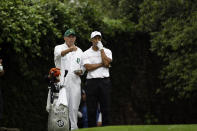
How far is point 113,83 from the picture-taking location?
1154 cm

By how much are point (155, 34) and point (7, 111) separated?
14.3 ft

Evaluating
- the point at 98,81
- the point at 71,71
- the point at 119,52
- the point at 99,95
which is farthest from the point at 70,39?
the point at 119,52

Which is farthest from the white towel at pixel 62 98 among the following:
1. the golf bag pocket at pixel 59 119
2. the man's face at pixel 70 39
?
the man's face at pixel 70 39

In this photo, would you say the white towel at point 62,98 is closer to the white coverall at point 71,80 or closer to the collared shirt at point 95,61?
the white coverall at point 71,80

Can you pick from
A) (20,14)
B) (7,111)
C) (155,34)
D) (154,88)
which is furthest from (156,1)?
(7,111)

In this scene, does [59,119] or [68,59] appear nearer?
[59,119]

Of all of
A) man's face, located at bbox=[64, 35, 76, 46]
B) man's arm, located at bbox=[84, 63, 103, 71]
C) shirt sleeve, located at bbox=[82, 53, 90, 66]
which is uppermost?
man's face, located at bbox=[64, 35, 76, 46]

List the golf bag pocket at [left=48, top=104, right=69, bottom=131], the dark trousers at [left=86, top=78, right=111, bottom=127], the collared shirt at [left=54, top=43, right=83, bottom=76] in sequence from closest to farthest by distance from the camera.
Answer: the golf bag pocket at [left=48, top=104, right=69, bottom=131] < the dark trousers at [left=86, top=78, right=111, bottom=127] < the collared shirt at [left=54, top=43, right=83, bottom=76]

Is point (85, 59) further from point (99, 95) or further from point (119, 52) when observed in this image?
point (119, 52)

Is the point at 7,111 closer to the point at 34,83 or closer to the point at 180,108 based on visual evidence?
the point at 34,83

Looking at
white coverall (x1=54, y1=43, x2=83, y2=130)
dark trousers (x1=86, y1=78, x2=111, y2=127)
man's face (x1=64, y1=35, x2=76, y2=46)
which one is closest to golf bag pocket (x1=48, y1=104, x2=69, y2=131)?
white coverall (x1=54, y1=43, x2=83, y2=130)

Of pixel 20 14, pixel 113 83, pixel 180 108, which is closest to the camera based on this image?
pixel 20 14

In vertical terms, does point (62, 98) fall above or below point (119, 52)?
below

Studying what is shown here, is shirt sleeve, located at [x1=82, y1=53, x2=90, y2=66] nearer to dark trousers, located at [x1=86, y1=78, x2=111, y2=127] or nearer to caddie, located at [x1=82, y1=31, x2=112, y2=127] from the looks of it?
caddie, located at [x1=82, y1=31, x2=112, y2=127]
